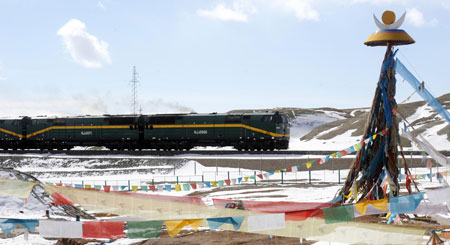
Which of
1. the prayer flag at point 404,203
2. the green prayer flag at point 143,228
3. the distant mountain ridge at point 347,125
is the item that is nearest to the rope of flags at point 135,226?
the green prayer flag at point 143,228

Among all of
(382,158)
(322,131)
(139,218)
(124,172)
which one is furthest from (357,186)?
(322,131)

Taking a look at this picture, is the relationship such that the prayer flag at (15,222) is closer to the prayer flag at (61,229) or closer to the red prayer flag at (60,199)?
the prayer flag at (61,229)

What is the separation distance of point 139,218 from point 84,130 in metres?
43.1

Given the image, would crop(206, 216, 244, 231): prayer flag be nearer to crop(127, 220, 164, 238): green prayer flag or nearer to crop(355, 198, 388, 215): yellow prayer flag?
crop(127, 220, 164, 238): green prayer flag

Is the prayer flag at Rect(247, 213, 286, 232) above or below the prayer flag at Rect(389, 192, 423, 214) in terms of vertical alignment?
below

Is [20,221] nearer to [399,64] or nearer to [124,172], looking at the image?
[399,64]

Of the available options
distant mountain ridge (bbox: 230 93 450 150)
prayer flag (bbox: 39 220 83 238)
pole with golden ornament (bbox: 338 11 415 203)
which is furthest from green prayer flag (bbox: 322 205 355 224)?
distant mountain ridge (bbox: 230 93 450 150)

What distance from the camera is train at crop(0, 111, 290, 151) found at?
4941 cm

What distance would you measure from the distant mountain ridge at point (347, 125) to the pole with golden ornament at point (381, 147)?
385cm

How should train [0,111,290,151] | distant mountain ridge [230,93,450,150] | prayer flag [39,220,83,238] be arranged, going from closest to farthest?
prayer flag [39,220,83,238] < train [0,111,290,151] < distant mountain ridge [230,93,450,150]

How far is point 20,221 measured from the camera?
968 centimetres

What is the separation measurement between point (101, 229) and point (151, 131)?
45089mm

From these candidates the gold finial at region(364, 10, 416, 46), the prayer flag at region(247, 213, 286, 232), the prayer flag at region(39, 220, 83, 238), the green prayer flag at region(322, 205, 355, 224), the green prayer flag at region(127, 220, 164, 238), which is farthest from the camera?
the gold finial at region(364, 10, 416, 46)

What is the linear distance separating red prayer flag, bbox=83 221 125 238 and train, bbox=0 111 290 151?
129ft
